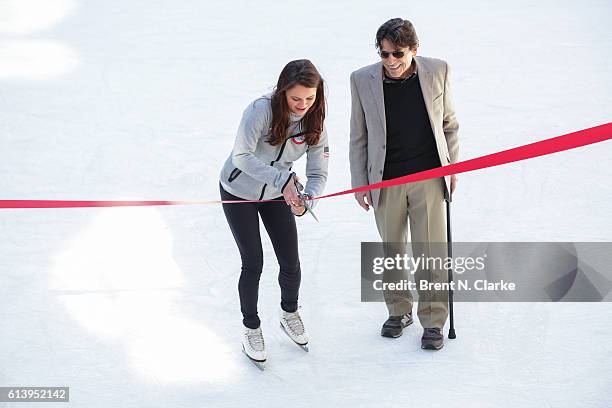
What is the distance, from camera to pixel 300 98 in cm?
284

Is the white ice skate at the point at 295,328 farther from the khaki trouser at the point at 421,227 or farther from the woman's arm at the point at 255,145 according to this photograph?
the woman's arm at the point at 255,145

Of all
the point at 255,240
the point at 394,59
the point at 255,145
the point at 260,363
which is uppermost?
the point at 394,59

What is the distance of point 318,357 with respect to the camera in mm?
3289

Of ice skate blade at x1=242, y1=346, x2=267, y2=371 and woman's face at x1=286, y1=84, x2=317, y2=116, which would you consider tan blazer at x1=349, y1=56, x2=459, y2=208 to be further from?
ice skate blade at x1=242, y1=346, x2=267, y2=371

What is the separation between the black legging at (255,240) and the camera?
3080mm

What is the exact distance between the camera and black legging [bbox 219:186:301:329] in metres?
3.08

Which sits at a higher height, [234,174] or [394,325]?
[234,174]

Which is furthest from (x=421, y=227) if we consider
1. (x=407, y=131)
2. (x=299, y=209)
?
(x=299, y=209)

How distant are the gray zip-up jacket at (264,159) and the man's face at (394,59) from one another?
12.5 inches

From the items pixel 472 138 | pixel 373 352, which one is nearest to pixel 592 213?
pixel 472 138

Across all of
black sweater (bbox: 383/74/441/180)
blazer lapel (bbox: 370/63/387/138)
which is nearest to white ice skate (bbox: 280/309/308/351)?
black sweater (bbox: 383/74/441/180)

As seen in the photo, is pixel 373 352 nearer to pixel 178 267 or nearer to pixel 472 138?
pixel 178 267

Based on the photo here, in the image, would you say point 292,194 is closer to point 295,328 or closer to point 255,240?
point 255,240

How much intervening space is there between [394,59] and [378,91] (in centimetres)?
16
